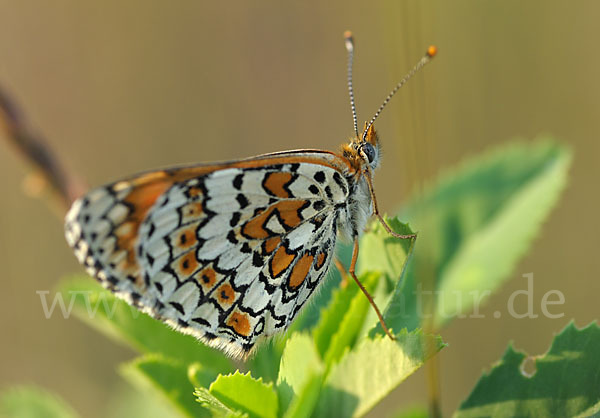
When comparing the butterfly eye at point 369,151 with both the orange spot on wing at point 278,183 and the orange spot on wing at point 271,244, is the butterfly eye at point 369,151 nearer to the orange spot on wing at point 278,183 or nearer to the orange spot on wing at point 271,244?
the orange spot on wing at point 278,183

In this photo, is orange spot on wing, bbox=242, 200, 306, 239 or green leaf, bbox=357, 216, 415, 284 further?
orange spot on wing, bbox=242, 200, 306, 239

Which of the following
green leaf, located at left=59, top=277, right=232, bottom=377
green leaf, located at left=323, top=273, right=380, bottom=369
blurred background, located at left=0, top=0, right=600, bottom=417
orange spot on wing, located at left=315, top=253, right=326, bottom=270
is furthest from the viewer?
blurred background, located at left=0, top=0, right=600, bottom=417

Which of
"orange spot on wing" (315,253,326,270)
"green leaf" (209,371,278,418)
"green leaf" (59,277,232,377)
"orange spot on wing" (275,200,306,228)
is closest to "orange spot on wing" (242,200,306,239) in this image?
"orange spot on wing" (275,200,306,228)

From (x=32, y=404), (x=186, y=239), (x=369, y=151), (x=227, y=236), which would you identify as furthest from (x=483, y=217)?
(x=32, y=404)

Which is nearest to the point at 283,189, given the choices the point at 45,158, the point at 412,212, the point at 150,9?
the point at 412,212

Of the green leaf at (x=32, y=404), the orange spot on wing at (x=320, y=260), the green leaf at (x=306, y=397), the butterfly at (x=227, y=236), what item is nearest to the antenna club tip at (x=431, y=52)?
the butterfly at (x=227, y=236)

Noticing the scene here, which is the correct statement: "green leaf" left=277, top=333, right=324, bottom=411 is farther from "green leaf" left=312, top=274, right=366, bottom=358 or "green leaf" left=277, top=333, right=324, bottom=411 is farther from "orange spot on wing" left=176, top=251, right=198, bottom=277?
"orange spot on wing" left=176, top=251, right=198, bottom=277
